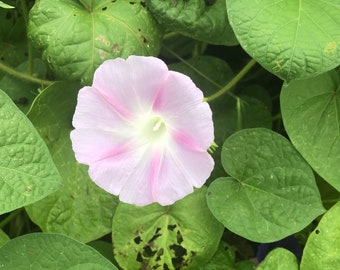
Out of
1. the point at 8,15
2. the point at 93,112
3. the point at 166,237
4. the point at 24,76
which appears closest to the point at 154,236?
the point at 166,237

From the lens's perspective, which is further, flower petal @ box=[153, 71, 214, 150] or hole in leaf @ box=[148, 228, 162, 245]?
hole in leaf @ box=[148, 228, 162, 245]

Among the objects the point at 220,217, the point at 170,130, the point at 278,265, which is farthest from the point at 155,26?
the point at 278,265

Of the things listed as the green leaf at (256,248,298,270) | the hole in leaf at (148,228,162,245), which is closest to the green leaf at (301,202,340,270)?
the green leaf at (256,248,298,270)

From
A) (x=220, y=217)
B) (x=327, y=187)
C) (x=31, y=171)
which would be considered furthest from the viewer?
(x=327, y=187)

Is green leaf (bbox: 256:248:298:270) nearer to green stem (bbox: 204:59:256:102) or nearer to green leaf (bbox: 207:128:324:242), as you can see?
green leaf (bbox: 207:128:324:242)

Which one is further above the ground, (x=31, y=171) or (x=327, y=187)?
(x=31, y=171)

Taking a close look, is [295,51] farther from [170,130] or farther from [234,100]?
[234,100]

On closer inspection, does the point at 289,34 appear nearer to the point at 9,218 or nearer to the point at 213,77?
the point at 213,77
